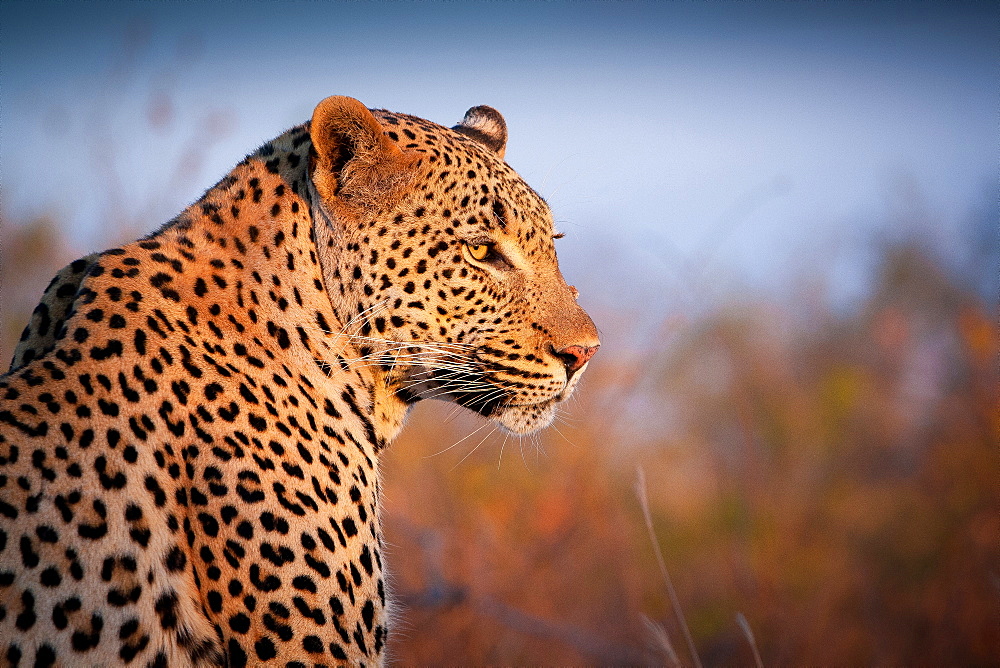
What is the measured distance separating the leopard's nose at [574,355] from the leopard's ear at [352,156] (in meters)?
1.25

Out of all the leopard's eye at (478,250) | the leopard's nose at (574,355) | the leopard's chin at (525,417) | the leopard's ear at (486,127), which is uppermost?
the leopard's ear at (486,127)

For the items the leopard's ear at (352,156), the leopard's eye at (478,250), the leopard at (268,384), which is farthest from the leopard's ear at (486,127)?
the leopard's ear at (352,156)

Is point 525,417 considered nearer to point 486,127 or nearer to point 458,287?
point 458,287

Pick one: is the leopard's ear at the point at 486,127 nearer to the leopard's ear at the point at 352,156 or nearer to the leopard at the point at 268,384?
the leopard at the point at 268,384

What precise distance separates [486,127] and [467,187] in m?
1.35

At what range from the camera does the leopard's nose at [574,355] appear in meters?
4.73

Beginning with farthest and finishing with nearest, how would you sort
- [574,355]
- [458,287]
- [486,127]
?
1. [486,127]
2. [574,355]
3. [458,287]

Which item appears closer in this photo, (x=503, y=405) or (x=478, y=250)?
(x=478, y=250)

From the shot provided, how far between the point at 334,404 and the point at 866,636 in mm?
9274

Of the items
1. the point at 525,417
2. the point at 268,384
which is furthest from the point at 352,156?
the point at 525,417

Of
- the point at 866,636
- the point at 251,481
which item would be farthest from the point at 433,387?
the point at 866,636

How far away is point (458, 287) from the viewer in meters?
4.52

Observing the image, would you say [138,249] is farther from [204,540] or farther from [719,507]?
[719,507]

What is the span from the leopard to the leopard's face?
1cm
